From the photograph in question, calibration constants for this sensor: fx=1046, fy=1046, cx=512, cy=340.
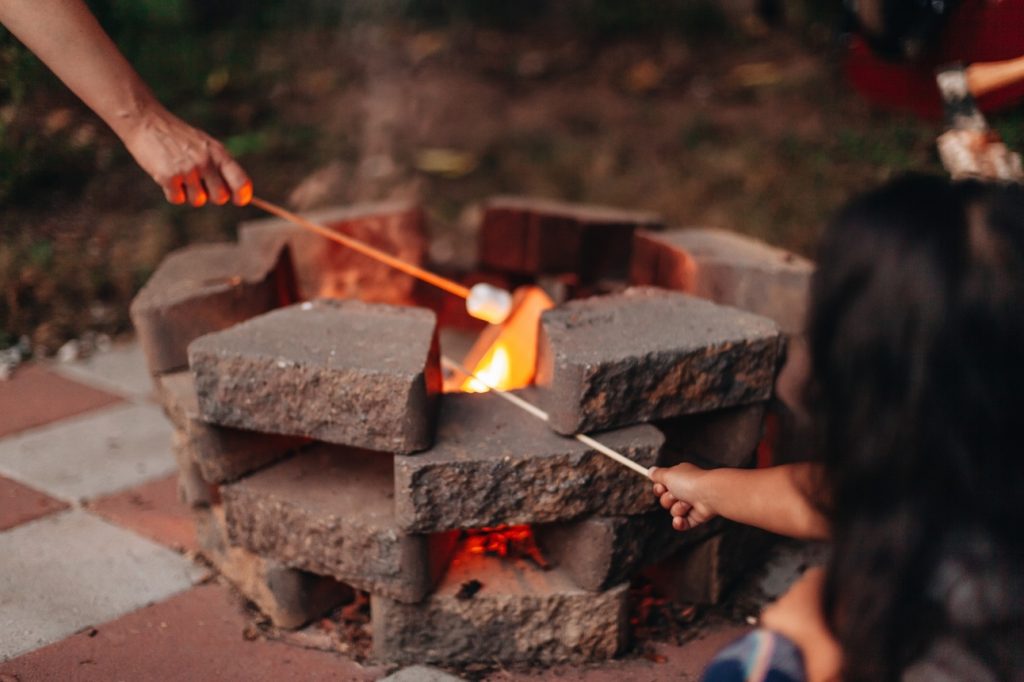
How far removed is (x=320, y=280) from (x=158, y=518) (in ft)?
2.78

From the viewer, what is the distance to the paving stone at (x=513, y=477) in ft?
7.17

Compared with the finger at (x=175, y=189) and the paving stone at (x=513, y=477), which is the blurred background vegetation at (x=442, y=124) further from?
the paving stone at (x=513, y=477)

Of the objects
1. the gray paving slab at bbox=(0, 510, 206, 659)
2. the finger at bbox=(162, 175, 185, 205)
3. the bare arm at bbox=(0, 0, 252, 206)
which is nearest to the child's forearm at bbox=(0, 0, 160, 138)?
the bare arm at bbox=(0, 0, 252, 206)

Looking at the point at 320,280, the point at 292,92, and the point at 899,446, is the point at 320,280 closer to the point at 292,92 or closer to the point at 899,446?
the point at 899,446

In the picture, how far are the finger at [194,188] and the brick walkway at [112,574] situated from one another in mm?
975

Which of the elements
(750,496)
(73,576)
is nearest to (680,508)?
(750,496)

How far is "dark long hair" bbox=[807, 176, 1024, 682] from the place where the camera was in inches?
51.0

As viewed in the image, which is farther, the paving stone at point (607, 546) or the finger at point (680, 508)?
the paving stone at point (607, 546)

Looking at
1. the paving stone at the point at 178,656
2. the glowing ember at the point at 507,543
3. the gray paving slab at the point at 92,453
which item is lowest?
the paving stone at the point at 178,656

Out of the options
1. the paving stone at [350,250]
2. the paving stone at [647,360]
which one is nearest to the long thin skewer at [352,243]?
the paving stone at [350,250]

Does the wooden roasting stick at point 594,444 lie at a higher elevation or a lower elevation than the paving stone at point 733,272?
lower

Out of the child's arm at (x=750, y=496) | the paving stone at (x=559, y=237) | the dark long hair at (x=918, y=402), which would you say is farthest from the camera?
the paving stone at (x=559, y=237)

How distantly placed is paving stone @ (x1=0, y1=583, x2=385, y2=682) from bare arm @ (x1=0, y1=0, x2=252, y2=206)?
1009mm

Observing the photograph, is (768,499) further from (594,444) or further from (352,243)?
(352,243)
